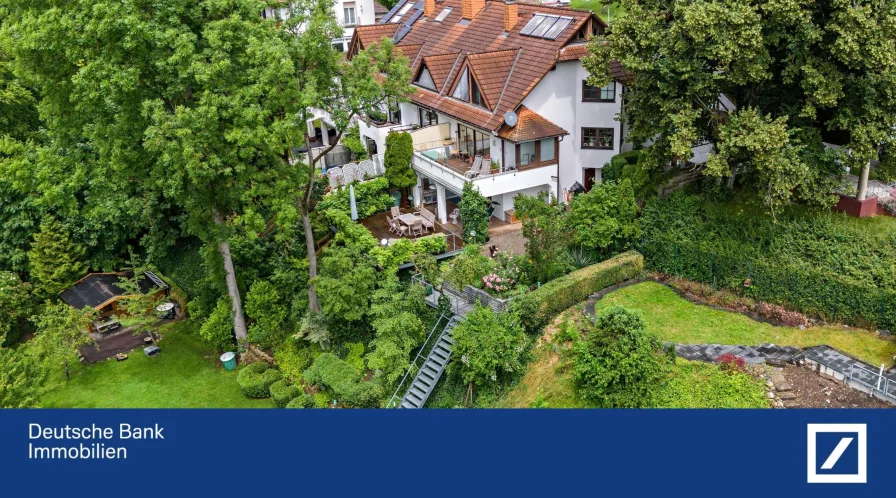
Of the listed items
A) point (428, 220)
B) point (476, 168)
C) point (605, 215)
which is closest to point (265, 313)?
point (428, 220)

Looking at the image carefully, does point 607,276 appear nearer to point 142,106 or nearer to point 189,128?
point 189,128

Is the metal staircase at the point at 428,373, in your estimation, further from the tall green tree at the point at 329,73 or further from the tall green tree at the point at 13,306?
the tall green tree at the point at 13,306

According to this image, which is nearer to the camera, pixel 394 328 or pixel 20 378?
pixel 20 378

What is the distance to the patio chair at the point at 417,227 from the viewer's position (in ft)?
124

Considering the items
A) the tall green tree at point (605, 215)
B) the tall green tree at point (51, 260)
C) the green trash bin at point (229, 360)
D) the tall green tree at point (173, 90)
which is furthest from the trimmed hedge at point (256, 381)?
the tall green tree at point (605, 215)

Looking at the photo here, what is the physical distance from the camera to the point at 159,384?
3478cm

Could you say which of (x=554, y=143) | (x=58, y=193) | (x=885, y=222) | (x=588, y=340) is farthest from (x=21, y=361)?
(x=885, y=222)

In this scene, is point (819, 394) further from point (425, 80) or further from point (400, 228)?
point (425, 80)

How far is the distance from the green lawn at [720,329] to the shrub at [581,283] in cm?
71

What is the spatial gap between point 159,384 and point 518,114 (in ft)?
72.4

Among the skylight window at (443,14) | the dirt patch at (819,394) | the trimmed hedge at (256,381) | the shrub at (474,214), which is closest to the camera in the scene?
the dirt patch at (819,394)

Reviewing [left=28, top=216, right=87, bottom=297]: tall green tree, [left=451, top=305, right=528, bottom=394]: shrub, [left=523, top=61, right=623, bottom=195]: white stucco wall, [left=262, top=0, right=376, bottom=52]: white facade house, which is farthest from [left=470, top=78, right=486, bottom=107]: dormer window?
[left=262, top=0, right=376, bottom=52]: white facade house

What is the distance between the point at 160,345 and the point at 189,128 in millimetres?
14864

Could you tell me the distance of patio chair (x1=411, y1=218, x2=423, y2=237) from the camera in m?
37.7
